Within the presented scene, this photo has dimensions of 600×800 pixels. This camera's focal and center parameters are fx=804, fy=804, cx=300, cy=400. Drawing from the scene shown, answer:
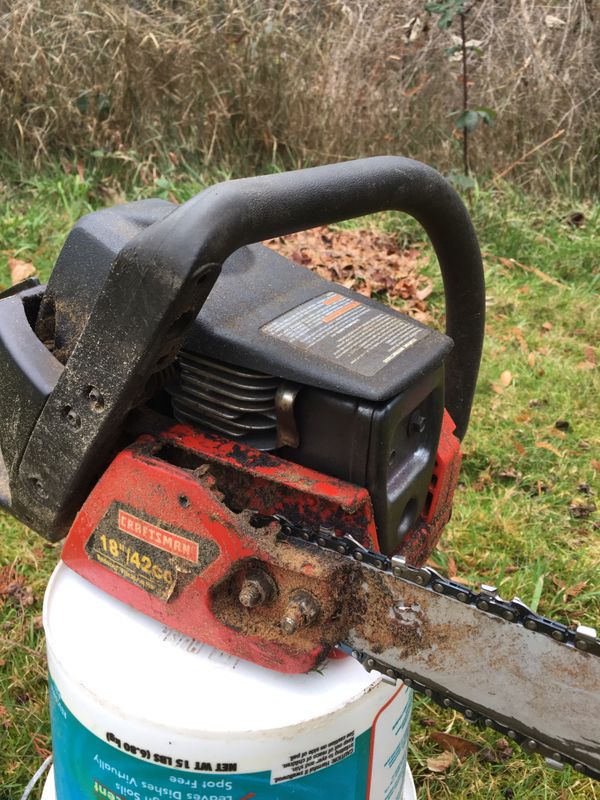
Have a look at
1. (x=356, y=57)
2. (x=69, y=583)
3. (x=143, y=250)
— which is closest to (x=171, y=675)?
(x=69, y=583)

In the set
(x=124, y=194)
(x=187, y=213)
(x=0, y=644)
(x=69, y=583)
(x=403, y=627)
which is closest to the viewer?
(x=187, y=213)

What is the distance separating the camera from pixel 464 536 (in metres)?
2.39

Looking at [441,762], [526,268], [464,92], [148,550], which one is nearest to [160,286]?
[148,550]

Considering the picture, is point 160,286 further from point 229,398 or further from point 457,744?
point 457,744

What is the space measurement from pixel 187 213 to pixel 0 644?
1486 mm

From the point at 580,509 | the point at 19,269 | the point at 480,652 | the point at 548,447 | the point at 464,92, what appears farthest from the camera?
the point at 464,92

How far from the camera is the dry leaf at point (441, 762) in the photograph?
181 centimetres

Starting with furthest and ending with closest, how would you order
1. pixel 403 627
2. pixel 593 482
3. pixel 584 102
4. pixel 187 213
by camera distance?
pixel 584 102 < pixel 593 482 < pixel 403 627 < pixel 187 213

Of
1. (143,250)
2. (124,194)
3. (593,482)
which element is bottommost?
(593,482)

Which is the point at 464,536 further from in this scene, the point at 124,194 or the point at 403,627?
the point at 124,194

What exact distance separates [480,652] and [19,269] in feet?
10.1

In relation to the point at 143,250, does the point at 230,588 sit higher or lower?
lower

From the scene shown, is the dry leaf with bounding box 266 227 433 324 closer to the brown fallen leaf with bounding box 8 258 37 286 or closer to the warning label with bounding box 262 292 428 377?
the brown fallen leaf with bounding box 8 258 37 286

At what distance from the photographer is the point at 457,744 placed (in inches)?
73.2
